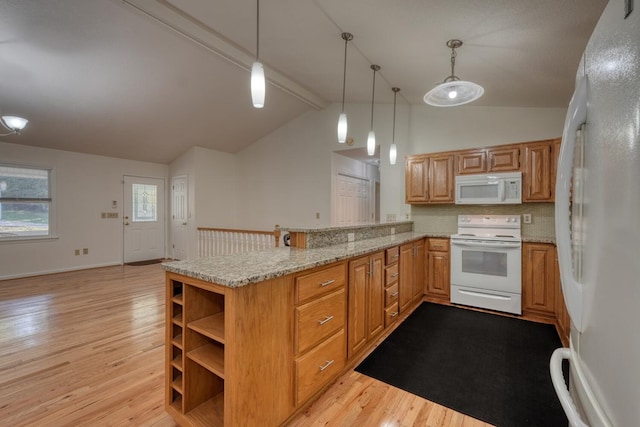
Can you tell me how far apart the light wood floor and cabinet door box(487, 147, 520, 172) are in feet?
9.64

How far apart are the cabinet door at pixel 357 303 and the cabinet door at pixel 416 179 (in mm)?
2196

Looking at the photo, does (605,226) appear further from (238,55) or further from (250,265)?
(238,55)

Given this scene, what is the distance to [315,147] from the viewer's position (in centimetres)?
575

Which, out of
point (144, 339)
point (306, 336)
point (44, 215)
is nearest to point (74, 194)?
point (44, 215)

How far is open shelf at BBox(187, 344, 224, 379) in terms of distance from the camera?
1.44 metres

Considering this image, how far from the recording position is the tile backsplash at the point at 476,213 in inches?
143

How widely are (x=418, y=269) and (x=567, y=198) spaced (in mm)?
3025

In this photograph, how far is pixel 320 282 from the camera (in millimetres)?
1808

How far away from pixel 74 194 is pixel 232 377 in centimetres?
623

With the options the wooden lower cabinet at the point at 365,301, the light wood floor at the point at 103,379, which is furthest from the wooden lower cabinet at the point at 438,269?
the light wood floor at the point at 103,379

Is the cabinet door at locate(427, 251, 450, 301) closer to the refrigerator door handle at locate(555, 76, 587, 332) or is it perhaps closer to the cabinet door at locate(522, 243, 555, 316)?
the cabinet door at locate(522, 243, 555, 316)

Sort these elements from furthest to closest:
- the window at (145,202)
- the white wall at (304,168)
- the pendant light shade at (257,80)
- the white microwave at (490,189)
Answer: the window at (145,202) < the white wall at (304,168) < the white microwave at (490,189) < the pendant light shade at (257,80)

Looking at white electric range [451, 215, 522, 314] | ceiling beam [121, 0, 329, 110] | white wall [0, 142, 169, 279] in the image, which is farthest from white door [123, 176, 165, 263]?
white electric range [451, 215, 522, 314]

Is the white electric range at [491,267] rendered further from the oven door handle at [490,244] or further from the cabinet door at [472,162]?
the cabinet door at [472,162]
